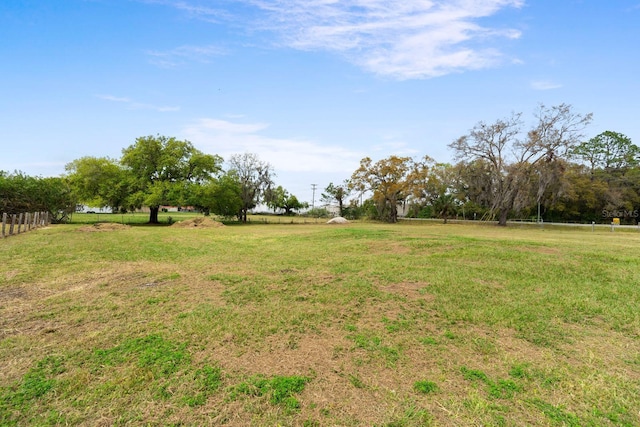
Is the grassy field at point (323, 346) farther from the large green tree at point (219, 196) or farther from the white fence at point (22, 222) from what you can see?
the large green tree at point (219, 196)

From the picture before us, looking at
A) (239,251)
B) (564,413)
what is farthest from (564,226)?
(564,413)

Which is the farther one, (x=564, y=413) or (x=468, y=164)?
(x=468, y=164)

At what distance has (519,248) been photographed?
32.3 ft

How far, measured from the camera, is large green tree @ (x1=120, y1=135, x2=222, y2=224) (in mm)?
27719

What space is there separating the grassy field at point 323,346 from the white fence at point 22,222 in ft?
33.5

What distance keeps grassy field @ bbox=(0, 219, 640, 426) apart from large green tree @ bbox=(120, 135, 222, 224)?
2155 cm

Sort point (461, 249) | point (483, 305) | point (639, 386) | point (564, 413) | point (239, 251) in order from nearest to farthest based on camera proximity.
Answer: point (564, 413) < point (639, 386) < point (483, 305) < point (461, 249) < point (239, 251)

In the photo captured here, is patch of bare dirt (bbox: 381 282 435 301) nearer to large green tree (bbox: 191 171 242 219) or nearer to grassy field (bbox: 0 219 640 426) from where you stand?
grassy field (bbox: 0 219 640 426)

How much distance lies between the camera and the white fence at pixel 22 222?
1485 cm

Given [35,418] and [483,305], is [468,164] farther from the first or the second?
[35,418]

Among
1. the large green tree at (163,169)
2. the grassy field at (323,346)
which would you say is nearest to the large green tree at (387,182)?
the large green tree at (163,169)

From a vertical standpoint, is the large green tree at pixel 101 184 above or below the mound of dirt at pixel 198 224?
above

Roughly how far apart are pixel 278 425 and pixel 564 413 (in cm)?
236

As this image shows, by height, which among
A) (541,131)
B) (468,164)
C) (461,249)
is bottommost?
(461,249)
